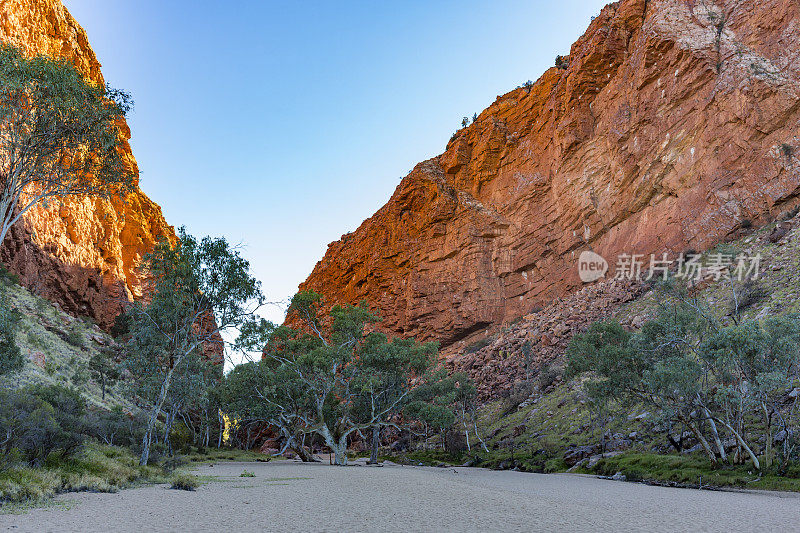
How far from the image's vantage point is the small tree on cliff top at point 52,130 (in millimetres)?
15367

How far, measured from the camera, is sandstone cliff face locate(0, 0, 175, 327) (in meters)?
45.8

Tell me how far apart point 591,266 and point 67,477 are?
51.4 meters

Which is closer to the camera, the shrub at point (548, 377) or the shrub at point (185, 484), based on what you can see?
the shrub at point (185, 484)

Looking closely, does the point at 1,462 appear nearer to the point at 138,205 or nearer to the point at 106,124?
the point at 106,124

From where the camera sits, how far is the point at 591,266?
170ft

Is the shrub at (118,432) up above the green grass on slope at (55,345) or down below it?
below

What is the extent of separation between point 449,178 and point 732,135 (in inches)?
1594

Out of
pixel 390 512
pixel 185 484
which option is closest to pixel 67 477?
pixel 185 484

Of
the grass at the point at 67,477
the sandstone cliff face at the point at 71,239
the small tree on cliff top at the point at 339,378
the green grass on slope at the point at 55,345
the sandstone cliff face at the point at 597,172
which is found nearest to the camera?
the grass at the point at 67,477

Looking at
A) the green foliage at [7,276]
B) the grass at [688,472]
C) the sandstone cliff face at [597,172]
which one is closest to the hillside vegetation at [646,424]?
the grass at [688,472]

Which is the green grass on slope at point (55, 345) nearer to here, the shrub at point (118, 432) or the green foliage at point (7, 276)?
the green foliage at point (7, 276)

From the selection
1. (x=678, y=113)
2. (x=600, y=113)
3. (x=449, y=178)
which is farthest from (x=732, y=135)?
(x=449, y=178)

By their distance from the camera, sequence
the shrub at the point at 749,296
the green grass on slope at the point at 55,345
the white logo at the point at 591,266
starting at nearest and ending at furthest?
the shrub at the point at 749,296
the green grass on slope at the point at 55,345
the white logo at the point at 591,266

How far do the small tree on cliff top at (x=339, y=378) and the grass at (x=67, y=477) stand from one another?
16.5 metres
